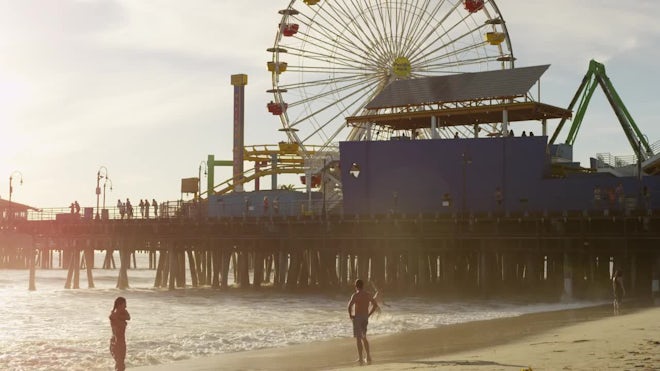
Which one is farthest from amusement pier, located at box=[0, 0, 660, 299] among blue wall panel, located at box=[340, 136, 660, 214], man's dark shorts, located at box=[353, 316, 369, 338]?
man's dark shorts, located at box=[353, 316, 369, 338]

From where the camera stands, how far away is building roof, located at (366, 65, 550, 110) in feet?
178

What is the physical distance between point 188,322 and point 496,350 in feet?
57.0

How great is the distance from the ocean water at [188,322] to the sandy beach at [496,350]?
6.27 ft

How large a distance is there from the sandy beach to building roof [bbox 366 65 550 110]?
24.7 meters

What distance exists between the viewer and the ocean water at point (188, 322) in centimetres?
2591

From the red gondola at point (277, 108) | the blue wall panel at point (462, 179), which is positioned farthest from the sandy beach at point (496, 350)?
the red gondola at point (277, 108)

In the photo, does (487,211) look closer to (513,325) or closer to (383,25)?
(383,25)

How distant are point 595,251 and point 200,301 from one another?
19.6 meters

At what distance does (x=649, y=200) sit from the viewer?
151 feet

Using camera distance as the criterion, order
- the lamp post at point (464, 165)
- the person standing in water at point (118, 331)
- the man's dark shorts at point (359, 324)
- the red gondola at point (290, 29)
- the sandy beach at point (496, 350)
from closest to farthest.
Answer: the sandy beach at point (496, 350) → the person standing in water at point (118, 331) → the man's dark shorts at point (359, 324) → the lamp post at point (464, 165) → the red gondola at point (290, 29)

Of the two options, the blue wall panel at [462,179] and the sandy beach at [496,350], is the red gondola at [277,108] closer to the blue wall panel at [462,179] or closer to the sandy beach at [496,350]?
the blue wall panel at [462,179]

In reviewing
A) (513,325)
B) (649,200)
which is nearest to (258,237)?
(649,200)

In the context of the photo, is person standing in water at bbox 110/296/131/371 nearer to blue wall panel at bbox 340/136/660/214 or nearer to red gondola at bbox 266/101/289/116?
blue wall panel at bbox 340/136/660/214

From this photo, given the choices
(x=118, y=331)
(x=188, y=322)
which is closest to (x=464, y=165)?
(x=188, y=322)
